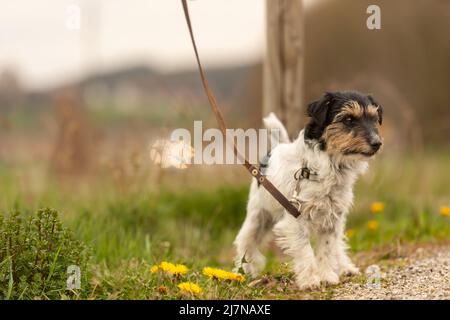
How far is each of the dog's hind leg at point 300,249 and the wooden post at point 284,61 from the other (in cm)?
208

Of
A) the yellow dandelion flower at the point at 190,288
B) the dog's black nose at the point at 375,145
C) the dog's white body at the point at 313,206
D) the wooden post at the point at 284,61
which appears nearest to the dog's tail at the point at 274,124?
the dog's white body at the point at 313,206

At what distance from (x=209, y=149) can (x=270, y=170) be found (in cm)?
170

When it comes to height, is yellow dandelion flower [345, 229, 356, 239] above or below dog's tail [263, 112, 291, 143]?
below

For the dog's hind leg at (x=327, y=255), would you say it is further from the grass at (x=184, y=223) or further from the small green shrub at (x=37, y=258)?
the small green shrub at (x=37, y=258)

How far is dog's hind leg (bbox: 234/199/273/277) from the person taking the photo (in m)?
5.05

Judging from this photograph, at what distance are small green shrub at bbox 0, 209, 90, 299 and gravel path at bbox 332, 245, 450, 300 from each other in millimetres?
1827

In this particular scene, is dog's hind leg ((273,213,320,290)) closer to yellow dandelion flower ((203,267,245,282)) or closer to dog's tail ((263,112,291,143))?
yellow dandelion flower ((203,267,245,282))

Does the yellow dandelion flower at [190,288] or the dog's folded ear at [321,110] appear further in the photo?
the dog's folded ear at [321,110]

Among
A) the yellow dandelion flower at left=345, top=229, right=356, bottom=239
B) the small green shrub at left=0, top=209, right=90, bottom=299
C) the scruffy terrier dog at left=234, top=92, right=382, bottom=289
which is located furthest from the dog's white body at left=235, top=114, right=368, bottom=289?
the yellow dandelion flower at left=345, top=229, right=356, bottom=239

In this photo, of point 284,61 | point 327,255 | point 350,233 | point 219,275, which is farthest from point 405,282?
point 284,61

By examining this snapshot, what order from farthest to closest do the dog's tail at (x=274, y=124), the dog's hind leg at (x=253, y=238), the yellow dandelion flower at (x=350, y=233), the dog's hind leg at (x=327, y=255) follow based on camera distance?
the yellow dandelion flower at (x=350, y=233), the dog's tail at (x=274, y=124), the dog's hind leg at (x=253, y=238), the dog's hind leg at (x=327, y=255)

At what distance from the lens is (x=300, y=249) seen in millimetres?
4508

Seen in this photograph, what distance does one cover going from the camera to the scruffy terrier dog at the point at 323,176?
4.43 meters
